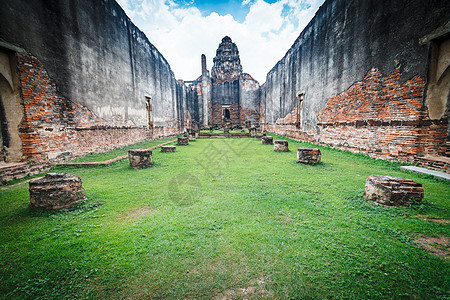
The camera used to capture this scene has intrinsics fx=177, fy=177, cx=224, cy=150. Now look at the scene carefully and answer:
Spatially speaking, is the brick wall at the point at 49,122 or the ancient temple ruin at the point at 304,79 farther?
the brick wall at the point at 49,122

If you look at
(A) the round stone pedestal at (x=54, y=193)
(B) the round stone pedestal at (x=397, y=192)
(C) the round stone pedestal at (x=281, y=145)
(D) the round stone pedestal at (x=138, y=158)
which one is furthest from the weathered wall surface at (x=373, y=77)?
(A) the round stone pedestal at (x=54, y=193)

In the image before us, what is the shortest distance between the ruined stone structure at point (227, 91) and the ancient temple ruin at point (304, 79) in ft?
50.6

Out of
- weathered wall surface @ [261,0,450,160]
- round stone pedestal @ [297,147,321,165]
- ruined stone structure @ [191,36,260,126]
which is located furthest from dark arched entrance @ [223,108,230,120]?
round stone pedestal @ [297,147,321,165]

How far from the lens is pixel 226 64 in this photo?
3039cm

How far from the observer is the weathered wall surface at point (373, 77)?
4.80 meters

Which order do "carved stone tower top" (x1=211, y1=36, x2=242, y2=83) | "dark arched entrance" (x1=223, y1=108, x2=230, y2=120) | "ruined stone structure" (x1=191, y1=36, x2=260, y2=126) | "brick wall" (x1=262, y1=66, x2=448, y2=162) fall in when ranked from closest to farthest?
"brick wall" (x1=262, y1=66, x2=448, y2=162) < "ruined stone structure" (x1=191, y1=36, x2=260, y2=126) < "dark arched entrance" (x1=223, y1=108, x2=230, y2=120) < "carved stone tower top" (x1=211, y1=36, x2=242, y2=83)

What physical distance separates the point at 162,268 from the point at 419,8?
8.14 meters

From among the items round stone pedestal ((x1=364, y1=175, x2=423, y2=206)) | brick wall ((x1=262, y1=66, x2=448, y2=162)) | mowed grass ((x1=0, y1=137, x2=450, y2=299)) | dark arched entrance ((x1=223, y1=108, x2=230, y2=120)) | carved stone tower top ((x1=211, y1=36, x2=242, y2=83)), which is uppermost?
carved stone tower top ((x1=211, y1=36, x2=242, y2=83))

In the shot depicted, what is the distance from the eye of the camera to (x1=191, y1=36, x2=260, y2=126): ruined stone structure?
27.9 meters

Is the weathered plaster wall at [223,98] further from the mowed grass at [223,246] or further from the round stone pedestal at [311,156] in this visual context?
the mowed grass at [223,246]

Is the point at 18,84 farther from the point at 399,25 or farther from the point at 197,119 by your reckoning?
the point at 197,119

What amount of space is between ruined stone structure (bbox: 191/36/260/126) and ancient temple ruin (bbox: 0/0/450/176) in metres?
15.4

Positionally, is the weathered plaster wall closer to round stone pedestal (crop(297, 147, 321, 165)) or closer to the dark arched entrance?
the dark arched entrance

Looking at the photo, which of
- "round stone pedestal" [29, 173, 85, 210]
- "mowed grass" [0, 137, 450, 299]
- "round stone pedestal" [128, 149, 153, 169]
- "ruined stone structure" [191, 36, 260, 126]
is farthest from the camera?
"ruined stone structure" [191, 36, 260, 126]
